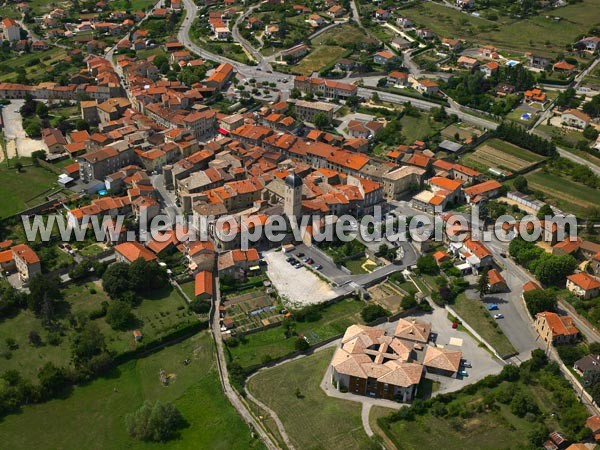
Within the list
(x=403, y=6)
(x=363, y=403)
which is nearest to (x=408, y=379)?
(x=363, y=403)

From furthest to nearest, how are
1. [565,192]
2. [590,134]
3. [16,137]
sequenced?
[590,134] < [16,137] < [565,192]

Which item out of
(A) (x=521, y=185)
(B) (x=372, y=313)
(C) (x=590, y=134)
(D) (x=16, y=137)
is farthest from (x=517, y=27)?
(B) (x=372, y=313)

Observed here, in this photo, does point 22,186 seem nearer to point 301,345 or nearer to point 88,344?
point 88,344

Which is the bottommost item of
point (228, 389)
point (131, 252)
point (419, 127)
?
point (419, 127)

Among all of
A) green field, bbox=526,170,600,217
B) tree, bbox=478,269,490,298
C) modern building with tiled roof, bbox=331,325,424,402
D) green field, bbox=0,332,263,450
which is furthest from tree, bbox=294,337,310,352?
green field, bbox=526,170,600,217

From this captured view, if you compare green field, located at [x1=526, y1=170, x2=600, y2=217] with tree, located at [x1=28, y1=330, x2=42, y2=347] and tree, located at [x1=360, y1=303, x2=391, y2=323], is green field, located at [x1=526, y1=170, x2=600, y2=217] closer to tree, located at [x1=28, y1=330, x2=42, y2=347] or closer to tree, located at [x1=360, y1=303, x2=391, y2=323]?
tree, located at [x1=360, y1=303, x2=391, y2=323]

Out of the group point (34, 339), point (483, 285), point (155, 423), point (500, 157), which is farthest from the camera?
point (500, 157)

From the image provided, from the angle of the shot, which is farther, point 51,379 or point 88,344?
point 88,344

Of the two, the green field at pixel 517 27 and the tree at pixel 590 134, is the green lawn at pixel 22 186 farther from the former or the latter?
the green field at pixel 517 27
